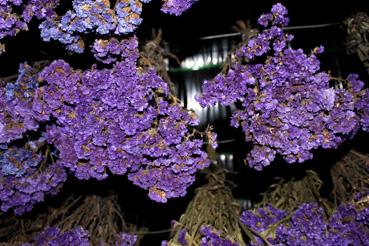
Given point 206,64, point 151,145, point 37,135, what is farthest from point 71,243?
point 206,64

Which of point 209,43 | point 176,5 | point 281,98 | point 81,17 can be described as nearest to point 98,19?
point 81,17

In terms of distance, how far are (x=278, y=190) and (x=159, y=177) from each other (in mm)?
432

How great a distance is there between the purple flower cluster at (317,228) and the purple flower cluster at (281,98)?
196 mm

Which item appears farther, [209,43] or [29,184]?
[209,43]

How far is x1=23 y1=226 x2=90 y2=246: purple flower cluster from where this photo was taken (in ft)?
3.27

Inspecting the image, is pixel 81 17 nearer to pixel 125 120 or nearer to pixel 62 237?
pixel 125 120

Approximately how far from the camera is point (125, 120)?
30.6 inches

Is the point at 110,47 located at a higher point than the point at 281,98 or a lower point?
higher

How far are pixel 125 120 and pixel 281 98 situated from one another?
0.31m

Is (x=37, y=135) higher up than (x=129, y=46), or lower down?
lower down

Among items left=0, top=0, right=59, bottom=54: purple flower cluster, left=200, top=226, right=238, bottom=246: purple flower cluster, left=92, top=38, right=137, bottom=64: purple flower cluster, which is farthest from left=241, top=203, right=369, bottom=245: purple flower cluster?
left=0, top=0, right=59, bottom=54: purple flower cluster

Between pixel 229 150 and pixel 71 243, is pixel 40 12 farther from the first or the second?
pixel 229 150

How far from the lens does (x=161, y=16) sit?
3.97ft

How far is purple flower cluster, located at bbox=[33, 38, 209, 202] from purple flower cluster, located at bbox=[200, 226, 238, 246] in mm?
141
